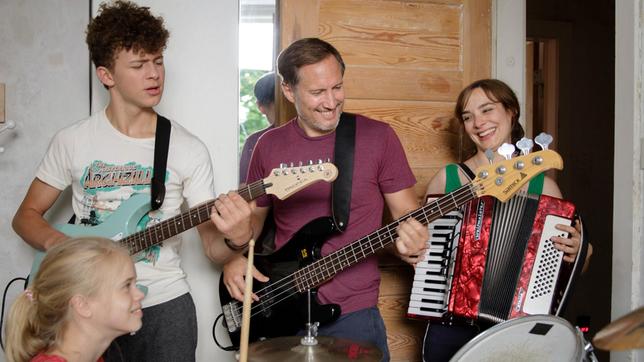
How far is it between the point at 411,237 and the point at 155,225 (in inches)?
32.7

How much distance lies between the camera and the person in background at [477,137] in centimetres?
227

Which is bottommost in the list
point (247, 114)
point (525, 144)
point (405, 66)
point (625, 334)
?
point (625, 334)

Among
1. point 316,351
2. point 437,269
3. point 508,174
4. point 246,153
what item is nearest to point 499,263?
point 437,269

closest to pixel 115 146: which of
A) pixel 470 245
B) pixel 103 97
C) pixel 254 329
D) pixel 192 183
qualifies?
pixel 192 183

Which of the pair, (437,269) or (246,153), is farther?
(246,153)

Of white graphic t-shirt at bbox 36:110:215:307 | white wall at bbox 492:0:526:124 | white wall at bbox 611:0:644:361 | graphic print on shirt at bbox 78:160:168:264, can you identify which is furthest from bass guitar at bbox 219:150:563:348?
white wall at bbox 492:0:526:124

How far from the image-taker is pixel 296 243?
7.38 ft

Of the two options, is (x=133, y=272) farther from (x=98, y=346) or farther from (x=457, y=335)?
(x=457, y=335)

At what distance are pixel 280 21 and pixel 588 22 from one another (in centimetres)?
307

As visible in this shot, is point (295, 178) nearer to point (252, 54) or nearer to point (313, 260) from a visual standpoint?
point (313, 260)

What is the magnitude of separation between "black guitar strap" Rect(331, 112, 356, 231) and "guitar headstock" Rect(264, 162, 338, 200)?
216 mm

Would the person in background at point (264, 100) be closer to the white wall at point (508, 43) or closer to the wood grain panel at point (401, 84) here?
the wood grain panel at point (401, 84)

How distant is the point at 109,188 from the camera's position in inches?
88.4

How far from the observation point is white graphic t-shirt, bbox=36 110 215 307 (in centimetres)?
225
